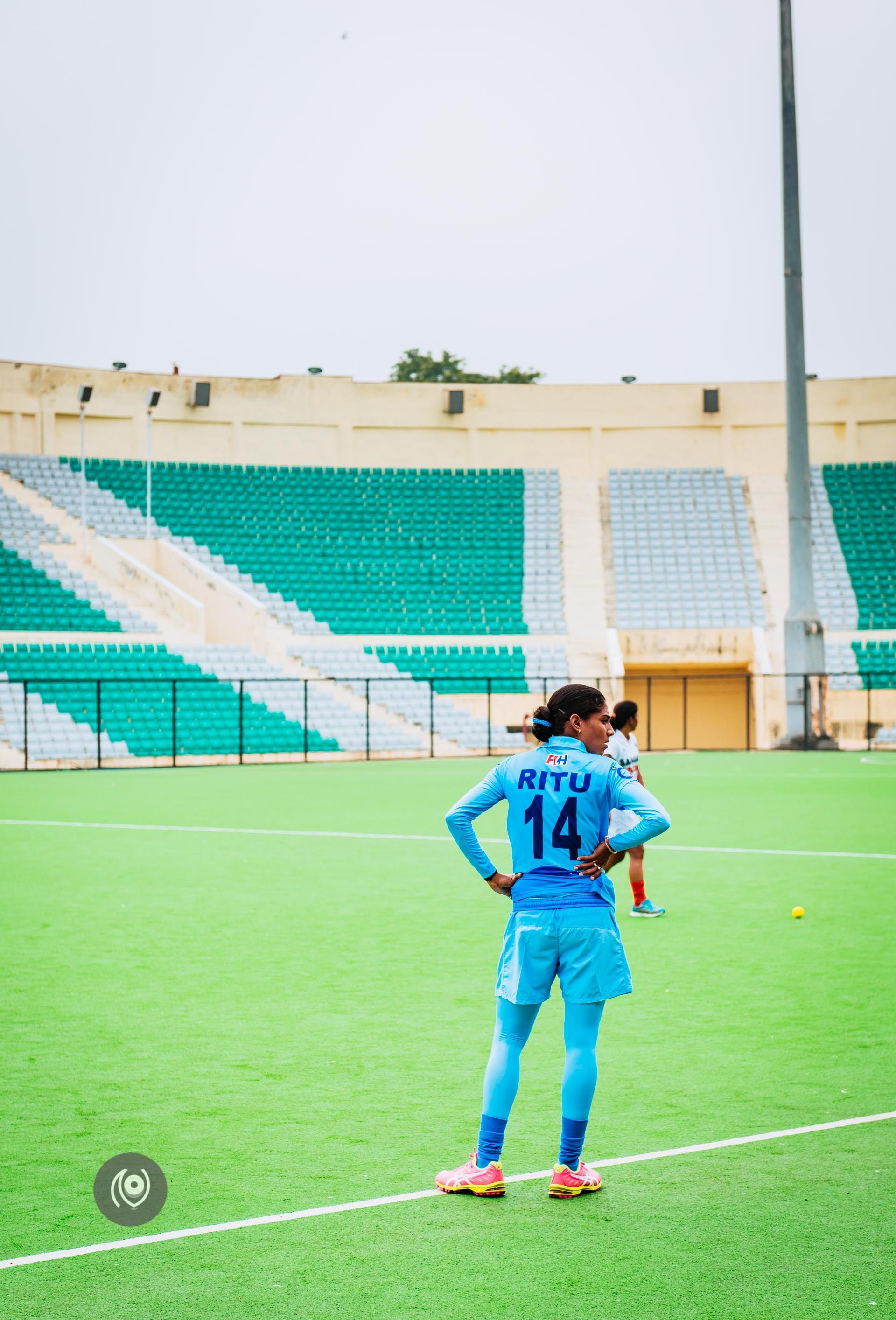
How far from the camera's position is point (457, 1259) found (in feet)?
15.1

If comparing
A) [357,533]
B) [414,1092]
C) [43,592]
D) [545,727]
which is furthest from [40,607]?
[545,727]

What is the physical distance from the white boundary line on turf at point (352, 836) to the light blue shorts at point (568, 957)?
10.1m

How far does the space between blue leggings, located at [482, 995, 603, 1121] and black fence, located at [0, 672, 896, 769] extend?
2608 centimetres

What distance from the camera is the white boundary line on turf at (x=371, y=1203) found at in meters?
4.70

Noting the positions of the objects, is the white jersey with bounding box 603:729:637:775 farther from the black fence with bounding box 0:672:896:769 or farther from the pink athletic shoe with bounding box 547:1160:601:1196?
the black fence with bounding box 0:672:896:769

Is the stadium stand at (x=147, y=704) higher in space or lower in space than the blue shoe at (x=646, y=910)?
higher

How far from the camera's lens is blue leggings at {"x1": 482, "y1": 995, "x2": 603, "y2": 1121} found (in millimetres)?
5047

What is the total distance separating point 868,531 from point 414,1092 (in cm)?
4220

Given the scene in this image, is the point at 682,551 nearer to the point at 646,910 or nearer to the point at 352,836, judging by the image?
the point at 352,836

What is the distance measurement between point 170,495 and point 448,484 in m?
9.26

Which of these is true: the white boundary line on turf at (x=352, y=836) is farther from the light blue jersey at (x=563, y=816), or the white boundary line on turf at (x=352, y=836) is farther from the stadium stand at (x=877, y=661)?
the stadium stand at (x=877, y=661)

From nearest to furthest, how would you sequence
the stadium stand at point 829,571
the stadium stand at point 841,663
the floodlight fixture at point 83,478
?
the stadium stand at point 841,663, the floodlight fixture at point 83,478, the stadium stand at point 829,571

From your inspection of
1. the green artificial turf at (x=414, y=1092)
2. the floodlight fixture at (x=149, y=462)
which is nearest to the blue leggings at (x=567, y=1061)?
the green artificial turf at (x=414, y=1092)

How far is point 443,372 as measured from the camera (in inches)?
2793
